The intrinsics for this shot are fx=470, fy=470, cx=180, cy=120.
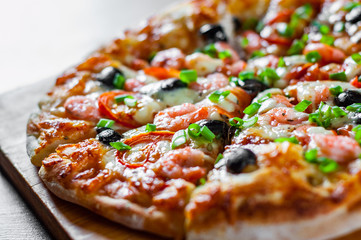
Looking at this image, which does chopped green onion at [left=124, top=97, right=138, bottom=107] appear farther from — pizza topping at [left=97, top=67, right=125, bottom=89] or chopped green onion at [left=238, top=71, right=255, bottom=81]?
chopped green onion at [left=238, top=71, right=255, bottom=81]

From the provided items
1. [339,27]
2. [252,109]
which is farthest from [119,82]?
[339,27]

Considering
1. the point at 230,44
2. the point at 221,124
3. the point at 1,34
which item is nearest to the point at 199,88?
the point at 221,124

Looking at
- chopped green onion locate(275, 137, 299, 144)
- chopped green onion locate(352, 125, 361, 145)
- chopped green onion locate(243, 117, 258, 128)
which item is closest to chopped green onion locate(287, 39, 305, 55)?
chopped green onion locate(243, 117, 258, 128)

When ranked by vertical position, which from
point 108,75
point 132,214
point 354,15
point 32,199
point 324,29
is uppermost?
point 354,15

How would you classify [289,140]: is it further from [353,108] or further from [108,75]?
[108,75]

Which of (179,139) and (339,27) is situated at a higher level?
(339,27)

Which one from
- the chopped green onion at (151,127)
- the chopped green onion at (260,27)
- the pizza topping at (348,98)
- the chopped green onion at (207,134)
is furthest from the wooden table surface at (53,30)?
the pizza topping at (348,98)
